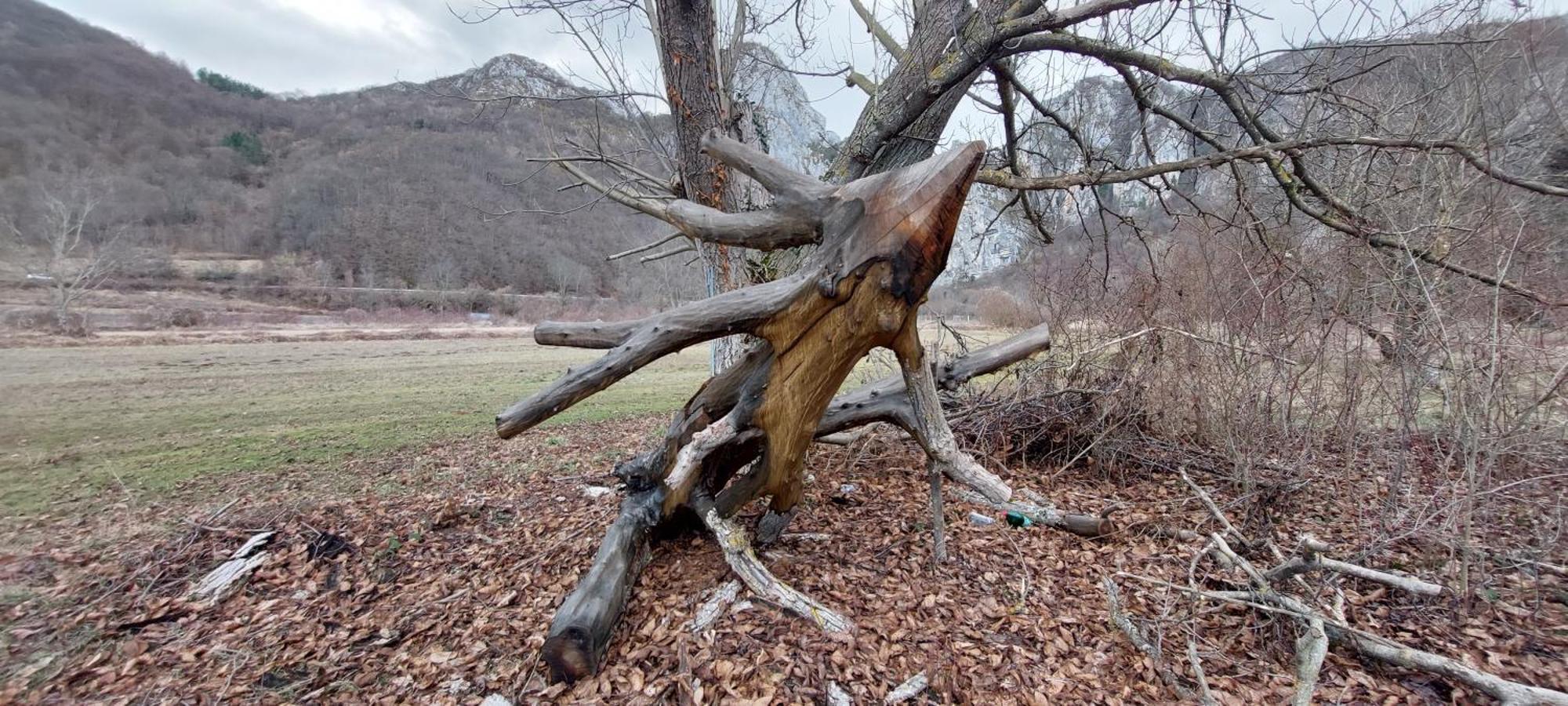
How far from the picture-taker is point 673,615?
2691 mm

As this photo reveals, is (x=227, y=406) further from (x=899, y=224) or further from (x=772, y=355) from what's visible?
Answer: (x=899, y=224)

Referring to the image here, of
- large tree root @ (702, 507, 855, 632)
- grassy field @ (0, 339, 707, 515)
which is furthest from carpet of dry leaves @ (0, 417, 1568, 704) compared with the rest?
grassy field @ (0, 339, 707, 515)

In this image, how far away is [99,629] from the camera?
2.86 metres

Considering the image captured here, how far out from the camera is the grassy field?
6117 mm

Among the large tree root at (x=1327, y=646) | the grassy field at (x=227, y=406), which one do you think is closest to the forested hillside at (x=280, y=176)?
the grassy field at (x=227, y=406)

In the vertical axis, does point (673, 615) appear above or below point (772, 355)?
below

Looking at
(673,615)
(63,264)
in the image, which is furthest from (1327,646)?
(63,264)

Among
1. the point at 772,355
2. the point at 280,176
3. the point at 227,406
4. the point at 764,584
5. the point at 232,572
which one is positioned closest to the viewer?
the point at 764,584

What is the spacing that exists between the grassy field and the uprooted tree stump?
5267 mm

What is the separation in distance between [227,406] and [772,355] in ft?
36.9

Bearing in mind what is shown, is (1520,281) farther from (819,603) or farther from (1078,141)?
(819,603)

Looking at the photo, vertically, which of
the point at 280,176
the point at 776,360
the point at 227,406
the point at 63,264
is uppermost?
the point at 280,176

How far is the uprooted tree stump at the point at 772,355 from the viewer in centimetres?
235

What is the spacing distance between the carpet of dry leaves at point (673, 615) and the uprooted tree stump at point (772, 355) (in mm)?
242
